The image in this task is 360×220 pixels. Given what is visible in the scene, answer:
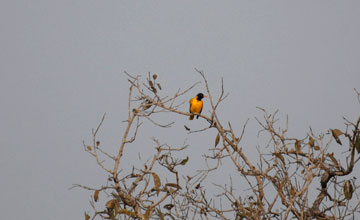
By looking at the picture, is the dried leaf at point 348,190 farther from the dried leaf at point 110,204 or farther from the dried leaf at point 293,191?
the dried leaf at point 110,204

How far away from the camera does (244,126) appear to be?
153 inches

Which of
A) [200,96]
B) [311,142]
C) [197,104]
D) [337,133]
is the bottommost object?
[337,133]

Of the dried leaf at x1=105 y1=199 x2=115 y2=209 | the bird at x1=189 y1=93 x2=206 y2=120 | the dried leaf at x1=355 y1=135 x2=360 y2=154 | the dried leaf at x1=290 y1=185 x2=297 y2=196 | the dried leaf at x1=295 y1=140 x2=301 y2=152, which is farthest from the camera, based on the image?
the bird at x1=189 y1=93 x2=206 y2=120

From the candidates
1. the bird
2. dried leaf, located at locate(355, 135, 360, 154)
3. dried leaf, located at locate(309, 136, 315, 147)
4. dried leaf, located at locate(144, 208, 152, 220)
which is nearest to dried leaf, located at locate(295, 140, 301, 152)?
dried leaf, located at locate(309, 136, 315, 147)

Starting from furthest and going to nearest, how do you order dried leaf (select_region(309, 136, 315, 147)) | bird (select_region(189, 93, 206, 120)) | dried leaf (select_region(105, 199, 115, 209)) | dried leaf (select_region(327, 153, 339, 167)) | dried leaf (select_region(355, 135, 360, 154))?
Result: 1. bird (select_region(189, 93, 206, 120))
2. dried leaf (select_region(309, 136, 315, 147))
3. dried leaf (select_region(327, 153, 339, 167))
4. dried leaf (select_region(105, 199, 115, 209))
5. dried leaf (select_region(355, 135, 360, 154))

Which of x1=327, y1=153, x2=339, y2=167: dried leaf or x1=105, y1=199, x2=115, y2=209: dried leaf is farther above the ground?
x1=327, y1=153, x2=339, y2=167: dried leaf

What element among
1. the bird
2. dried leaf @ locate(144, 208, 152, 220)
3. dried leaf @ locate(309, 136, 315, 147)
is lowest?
dried leaf @ locate(144, 208, 152, 220)

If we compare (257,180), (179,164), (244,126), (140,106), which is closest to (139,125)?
(140,106)

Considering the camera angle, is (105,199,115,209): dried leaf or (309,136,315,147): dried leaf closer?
(105,199,115,209): dried leaf

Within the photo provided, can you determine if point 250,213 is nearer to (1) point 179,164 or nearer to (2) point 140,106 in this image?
(1) point 179,164

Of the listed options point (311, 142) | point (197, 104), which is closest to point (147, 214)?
point (311, 142)

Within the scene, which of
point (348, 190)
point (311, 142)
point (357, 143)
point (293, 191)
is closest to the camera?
point (357, 143)

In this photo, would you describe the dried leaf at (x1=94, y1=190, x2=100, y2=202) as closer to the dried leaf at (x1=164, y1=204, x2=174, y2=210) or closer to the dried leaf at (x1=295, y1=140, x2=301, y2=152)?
the dried leaf at (x1=164, y1=204, x2=174, y2=210)

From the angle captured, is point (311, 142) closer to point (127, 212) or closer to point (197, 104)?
point (127, 212)
